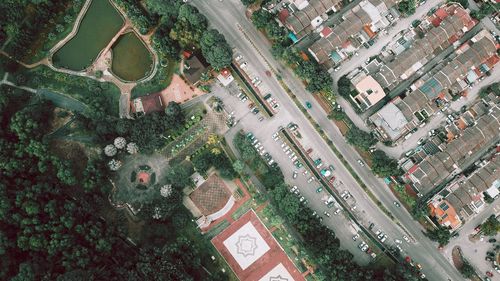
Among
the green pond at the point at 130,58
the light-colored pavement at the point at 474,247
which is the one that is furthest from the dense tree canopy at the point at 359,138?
the green pond at the point at 130,58

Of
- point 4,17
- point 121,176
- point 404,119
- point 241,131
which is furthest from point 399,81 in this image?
point 4,17

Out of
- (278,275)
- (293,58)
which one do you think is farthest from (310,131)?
(278,275)

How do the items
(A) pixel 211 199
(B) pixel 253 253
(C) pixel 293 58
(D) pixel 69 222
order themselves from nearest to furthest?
(D) pixel 69 222 → (B) pixel 253 253 → (A) pixel 211 199 → (C) pixel 293 58

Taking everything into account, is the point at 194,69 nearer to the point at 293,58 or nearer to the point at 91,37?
the point at 293,58

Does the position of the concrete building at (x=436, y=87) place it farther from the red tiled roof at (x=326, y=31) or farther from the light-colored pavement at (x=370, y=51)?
the red tiled roof at (x=326, y=31)

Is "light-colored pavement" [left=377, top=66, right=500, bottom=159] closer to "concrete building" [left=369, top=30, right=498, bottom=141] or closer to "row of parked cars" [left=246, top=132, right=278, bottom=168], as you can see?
"concrete building" [left=369, top=30, right=498, bottom=141]

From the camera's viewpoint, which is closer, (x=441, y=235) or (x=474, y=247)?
(x=441, y=235)
